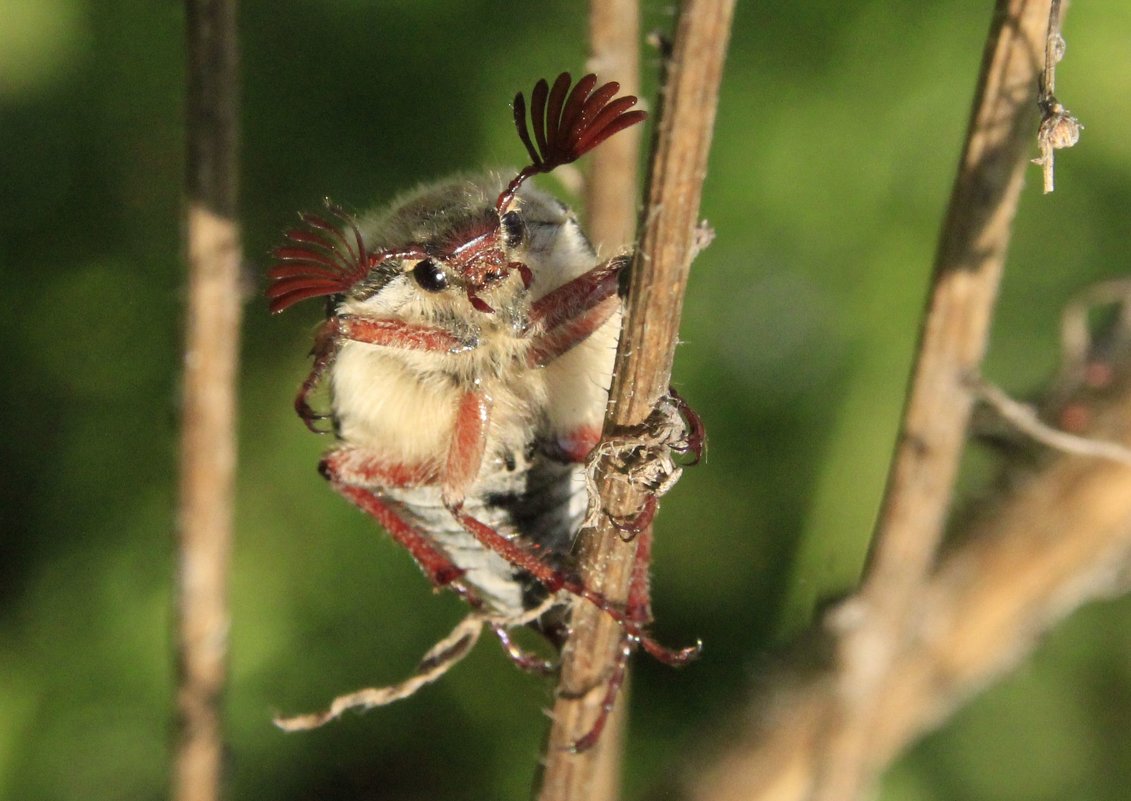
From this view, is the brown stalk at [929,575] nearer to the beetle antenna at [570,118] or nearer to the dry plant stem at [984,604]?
the dry plant stem at [984,604]

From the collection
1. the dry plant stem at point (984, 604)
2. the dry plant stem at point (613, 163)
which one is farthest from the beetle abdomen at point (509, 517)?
the dry plant stem at point (984, 604)

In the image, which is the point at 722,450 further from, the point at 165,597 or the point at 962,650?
the point at 165,597

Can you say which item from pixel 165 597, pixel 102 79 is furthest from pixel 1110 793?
pixel 102 79

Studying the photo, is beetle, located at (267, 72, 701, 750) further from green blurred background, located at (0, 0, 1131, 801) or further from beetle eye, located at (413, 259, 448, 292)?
green blurred background, located at (0, 0, 1131, 801)

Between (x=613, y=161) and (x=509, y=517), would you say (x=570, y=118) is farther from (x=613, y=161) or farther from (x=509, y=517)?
(x=613, y=161)

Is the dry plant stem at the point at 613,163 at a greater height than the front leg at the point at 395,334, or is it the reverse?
the dry plant stem at the point at 613,163

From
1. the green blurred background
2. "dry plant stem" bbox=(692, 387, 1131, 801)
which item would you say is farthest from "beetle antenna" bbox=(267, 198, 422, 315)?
"dry plant stem" bbox=(692, 387, 1131, 801)

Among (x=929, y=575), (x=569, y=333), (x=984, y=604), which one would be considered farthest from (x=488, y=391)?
(x=984, y=604)
